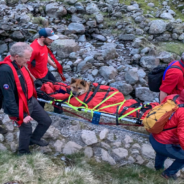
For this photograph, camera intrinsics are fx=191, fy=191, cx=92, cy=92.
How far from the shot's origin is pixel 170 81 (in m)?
4.06

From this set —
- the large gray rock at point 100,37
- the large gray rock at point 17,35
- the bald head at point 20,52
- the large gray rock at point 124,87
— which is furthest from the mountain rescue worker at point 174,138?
the large gray rock at point 17,35

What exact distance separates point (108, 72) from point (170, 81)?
3329mm

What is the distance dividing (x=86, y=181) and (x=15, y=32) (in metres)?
7.26

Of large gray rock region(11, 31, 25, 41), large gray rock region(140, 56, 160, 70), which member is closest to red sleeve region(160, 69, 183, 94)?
large gray rock region(140, 56, 160, 70)

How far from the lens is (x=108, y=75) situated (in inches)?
282

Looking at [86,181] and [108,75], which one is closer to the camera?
[86,181]

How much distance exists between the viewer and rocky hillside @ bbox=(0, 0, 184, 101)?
7.45 m

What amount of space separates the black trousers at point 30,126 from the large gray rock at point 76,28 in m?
6.18

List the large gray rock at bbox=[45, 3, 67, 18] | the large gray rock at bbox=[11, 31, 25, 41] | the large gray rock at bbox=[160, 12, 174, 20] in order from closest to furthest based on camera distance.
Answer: the large gray rock at bbox=[11, 31, 25, 41], the large gray rock at bbox=[45, 3, 67, 18], the large gray rock at bbox=[160, 12, 174, 20]

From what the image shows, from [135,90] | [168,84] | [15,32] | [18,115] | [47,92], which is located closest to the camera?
[18,115]

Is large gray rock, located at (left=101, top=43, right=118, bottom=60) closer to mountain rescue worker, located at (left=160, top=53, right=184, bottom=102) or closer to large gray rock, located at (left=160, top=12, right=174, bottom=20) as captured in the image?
mountain rescue worker, located at (left=160, top=53, right=184, bottom=102)

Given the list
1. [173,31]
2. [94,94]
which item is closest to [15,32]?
[94,94]

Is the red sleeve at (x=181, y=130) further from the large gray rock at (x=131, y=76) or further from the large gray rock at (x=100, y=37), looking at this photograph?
the large gray rock at (x=100, y=37)

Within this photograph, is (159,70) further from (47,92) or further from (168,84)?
(47,92)
